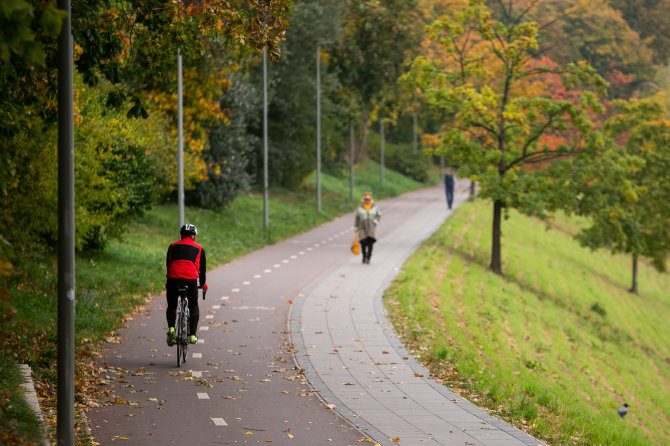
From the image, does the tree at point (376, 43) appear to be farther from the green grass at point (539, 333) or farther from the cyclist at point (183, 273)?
the cyclist at point (183, 273)

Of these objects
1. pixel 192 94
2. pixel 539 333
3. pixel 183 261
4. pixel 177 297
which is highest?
pixel 192 94

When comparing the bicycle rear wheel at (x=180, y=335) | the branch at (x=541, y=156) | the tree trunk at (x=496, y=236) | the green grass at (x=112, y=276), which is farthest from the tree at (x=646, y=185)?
the bicycle rear wheel at (x=180, y=335)

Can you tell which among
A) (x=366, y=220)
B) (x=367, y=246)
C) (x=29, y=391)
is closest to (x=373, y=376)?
(x=29, y=391)

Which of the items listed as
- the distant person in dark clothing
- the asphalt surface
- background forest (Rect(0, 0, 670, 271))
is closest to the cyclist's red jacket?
the asphalt surface

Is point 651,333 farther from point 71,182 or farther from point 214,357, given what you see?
point 71,182

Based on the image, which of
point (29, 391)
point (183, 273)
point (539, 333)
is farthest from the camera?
point (539, 333)

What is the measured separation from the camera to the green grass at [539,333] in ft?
39.7

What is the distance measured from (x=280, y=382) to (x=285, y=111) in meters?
29.5

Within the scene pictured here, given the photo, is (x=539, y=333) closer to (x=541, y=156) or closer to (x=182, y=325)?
(x=541, y=156)

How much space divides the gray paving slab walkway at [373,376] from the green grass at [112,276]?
8.89 ft

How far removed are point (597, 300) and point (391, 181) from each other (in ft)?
97.0

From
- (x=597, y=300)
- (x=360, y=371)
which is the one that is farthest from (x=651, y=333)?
(x=360, y=371)

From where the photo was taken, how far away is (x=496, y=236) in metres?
29.0

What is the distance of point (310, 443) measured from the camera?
28.6ft
